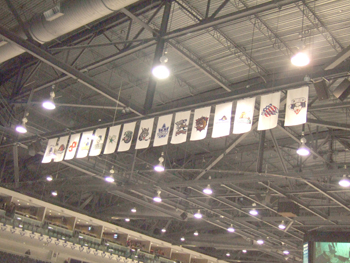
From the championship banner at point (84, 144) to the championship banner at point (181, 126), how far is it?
17.8 ft

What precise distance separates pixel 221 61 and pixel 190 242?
2659 centimetres

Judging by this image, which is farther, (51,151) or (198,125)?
(51,151)

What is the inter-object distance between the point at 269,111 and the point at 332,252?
1470 cm

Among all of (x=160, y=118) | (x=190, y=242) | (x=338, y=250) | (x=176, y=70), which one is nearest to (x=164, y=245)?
(x=190, y=242)

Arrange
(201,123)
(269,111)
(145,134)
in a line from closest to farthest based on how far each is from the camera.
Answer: (269,111), (201,123), (145,134)

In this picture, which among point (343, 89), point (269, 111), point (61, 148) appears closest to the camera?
point (343, 89)

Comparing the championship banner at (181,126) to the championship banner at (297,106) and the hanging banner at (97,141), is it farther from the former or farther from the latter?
the hanging banner at (97,141)

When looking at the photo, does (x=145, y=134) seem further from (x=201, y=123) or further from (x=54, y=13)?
(x=54, y=13)

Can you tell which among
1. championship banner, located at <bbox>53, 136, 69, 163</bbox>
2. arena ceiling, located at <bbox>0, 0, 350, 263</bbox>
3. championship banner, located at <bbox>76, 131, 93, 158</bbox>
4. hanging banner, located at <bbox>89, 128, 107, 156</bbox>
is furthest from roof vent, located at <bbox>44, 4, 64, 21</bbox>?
championship banner, located at <bbox>53, 136, 69, 163</bbox>

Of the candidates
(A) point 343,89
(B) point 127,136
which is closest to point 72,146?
(B) point 127,136

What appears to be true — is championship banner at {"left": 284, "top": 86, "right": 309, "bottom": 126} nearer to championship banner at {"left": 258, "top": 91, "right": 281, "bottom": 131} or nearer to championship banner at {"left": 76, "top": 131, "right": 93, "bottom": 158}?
championship banner at {"left": 258, "top": 91, "right": 281, "bottom": 131}

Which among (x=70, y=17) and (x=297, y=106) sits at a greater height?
(x=70, y=17)

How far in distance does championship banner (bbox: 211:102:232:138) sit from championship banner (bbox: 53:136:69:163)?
916 centimetres

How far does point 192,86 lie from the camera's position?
832 inches
